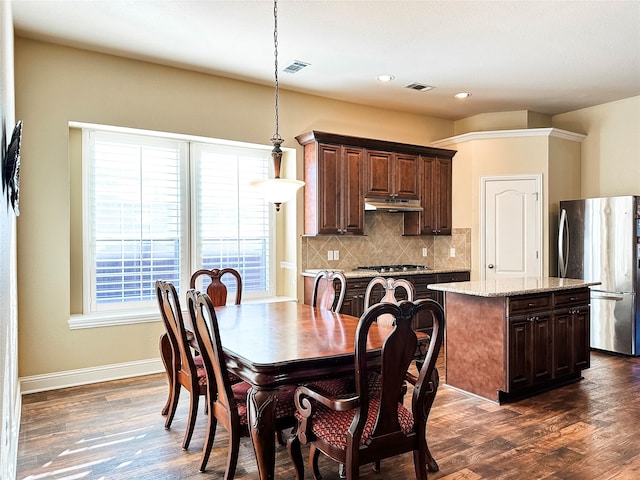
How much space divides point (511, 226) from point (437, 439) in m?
3.64

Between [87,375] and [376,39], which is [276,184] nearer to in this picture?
[376,39]

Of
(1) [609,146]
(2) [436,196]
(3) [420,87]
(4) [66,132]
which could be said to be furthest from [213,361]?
(1) [609,146]

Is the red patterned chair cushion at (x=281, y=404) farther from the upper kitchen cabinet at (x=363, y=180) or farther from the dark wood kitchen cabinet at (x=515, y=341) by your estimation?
the upper kitchen cabinet at (x=363, y=180)

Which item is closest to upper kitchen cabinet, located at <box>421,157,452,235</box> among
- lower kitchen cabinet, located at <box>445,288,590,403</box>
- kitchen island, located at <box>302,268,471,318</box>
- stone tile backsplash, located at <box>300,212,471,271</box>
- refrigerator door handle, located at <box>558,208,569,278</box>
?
stone tile backsplash, located at <box>300,212,471,271</box>

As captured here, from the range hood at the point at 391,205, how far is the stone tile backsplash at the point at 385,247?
38 cm

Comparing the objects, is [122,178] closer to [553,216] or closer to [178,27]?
[178,27]

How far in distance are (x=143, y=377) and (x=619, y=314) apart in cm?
497

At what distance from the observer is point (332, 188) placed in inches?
209

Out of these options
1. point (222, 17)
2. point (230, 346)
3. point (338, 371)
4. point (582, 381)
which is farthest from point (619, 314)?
point (222, 17)

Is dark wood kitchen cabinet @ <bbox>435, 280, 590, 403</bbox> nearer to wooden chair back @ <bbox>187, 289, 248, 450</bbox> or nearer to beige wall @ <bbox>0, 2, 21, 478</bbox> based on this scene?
wooden chair back @ <bbox>187, 289, 248, 450</bbox>

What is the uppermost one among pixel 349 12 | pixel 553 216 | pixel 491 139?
pixel 349 12

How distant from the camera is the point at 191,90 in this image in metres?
4.73

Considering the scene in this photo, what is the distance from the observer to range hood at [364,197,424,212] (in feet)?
18.2

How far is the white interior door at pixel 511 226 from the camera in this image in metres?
5.85
